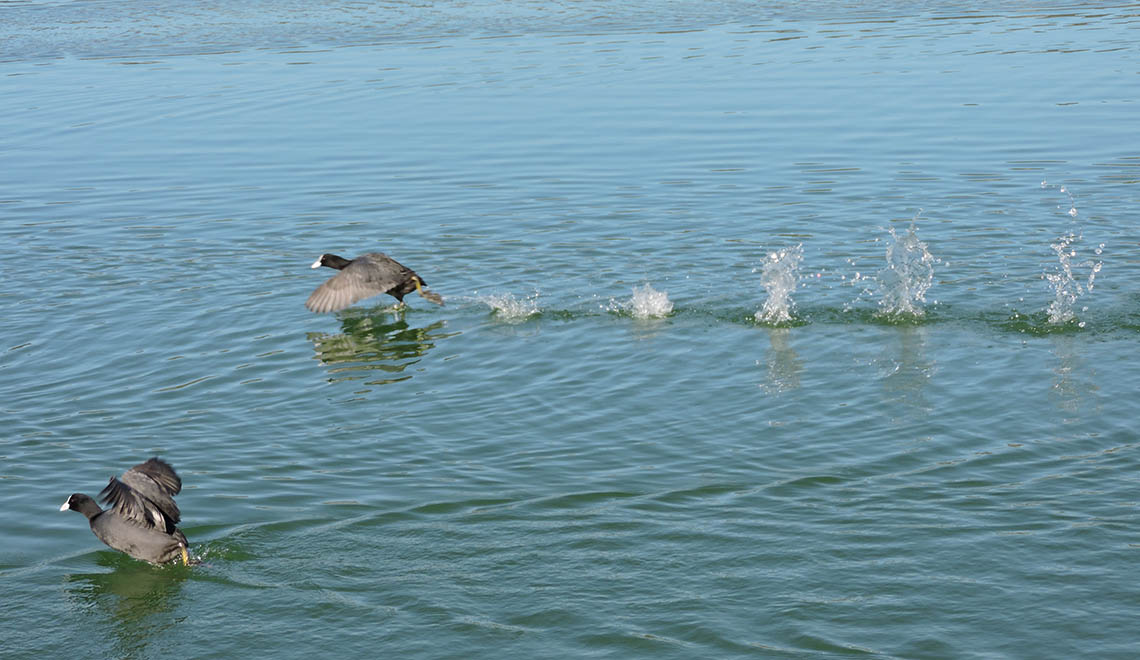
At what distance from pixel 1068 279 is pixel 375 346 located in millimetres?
7432

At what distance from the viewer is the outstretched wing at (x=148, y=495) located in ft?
29.5

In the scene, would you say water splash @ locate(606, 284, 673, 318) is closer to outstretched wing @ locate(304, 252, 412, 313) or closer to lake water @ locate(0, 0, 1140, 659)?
lake water @ locate(0, 0, 1140, 659)

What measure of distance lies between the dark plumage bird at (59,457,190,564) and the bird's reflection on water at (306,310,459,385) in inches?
157

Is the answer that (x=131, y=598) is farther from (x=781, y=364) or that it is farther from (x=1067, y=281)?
(x=1067, y=281)

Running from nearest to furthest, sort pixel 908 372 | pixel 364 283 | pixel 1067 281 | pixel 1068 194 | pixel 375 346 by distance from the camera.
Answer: pixel 908 372 → pixel 1067 281 → pixel 375 346 → pixel 364 283 → pixel 1068 194

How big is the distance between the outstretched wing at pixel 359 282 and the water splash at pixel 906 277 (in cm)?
522

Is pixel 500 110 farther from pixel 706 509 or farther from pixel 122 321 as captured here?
pixel 706 509

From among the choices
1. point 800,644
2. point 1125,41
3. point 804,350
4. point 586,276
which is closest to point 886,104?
point 1125,41

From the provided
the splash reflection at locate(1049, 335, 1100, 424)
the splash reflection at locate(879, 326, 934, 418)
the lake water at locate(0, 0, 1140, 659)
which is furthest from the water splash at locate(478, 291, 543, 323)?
the splash reflection at locate(1049, 335, 1100, 424)

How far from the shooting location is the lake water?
28.0 ft

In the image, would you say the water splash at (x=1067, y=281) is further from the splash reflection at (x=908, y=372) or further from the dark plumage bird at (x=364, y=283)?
the dark plumage bird at (x=364, y=283)

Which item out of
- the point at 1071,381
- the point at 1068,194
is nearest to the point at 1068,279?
the point at 1071,381

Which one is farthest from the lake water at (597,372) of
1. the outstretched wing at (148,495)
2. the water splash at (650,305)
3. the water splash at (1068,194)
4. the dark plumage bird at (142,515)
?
the outstretched wing at (148,495)

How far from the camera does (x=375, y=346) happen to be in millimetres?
14648
